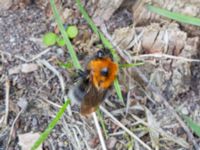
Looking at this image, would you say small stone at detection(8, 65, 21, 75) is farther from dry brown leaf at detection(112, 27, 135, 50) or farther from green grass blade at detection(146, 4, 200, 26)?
green grass blade at detection(146, 4, 200, 26)

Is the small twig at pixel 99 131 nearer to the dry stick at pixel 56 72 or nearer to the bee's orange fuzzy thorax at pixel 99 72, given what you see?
the dry stick at pixel 56 72

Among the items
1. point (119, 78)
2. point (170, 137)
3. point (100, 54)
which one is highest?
point (100, 54)

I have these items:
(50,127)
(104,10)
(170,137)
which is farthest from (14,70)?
(170,137)

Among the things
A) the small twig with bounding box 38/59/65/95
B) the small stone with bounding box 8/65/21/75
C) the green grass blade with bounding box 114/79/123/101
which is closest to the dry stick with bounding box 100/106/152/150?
the green grass blade with bounding box 114/79/123/101

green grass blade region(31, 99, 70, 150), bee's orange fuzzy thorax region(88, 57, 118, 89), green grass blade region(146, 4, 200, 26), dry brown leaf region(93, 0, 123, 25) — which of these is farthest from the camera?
dry brown leaf region(93, 0, 123, 25)

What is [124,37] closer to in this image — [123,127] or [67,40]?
[67,40]

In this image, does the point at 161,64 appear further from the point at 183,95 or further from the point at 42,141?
the point at 42,141

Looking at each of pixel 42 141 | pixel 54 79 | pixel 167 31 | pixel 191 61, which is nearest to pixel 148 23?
pixel 167 31

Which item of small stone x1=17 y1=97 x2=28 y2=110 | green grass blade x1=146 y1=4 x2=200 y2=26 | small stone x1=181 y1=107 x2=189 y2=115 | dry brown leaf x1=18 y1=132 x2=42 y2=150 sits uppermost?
green grass blade x1=146 y1=4 x2=200 y2=26
